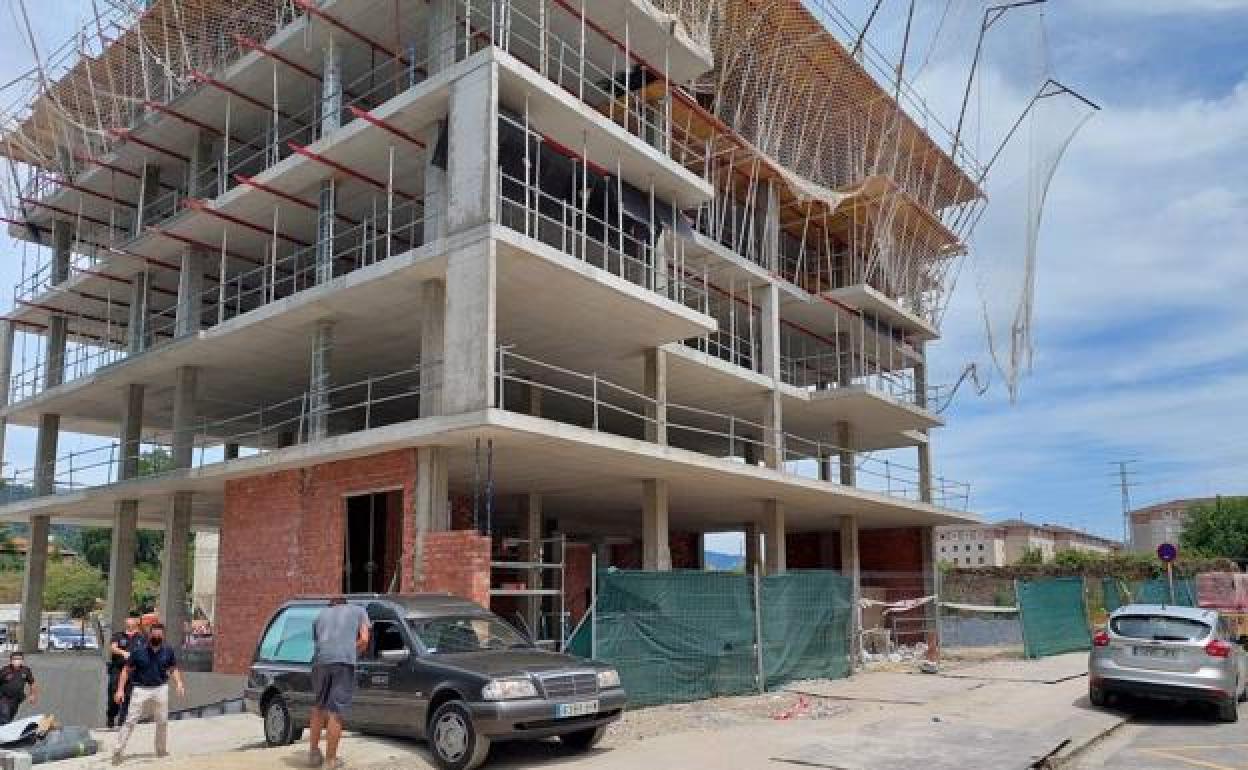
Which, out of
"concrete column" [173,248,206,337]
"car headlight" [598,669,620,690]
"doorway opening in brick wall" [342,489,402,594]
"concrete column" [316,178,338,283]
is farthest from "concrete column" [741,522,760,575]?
"car headlight" [598,669,620,690]

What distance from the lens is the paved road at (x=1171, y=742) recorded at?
394 inches

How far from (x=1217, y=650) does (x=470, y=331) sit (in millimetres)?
10909

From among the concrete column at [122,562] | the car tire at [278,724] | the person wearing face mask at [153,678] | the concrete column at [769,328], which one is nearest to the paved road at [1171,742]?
the car tire at [278,724]

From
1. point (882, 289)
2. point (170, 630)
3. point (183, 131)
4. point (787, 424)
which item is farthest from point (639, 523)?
point (183, 131)

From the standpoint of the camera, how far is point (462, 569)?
1420 cm

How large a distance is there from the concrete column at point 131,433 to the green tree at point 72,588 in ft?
132

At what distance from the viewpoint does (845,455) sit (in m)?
30.2

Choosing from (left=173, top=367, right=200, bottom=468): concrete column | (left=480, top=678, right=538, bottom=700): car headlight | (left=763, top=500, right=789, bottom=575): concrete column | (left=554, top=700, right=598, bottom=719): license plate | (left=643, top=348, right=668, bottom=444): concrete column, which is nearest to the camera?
(left=480, top=678, right=538, bottom=700): car headlight

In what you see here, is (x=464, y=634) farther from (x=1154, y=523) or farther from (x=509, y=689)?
(x=1154, y=523)

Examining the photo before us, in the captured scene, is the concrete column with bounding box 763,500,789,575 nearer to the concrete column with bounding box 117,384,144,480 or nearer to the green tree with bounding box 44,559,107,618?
the concrete column with bounding box 117,384,144,480

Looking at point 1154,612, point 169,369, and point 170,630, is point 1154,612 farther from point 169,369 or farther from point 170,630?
point 169,369

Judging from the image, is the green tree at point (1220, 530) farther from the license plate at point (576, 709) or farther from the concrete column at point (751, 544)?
the license plate at point (576, 709)

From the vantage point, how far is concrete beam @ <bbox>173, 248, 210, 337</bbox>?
908 inches

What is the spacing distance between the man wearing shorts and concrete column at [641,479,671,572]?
11.3m
